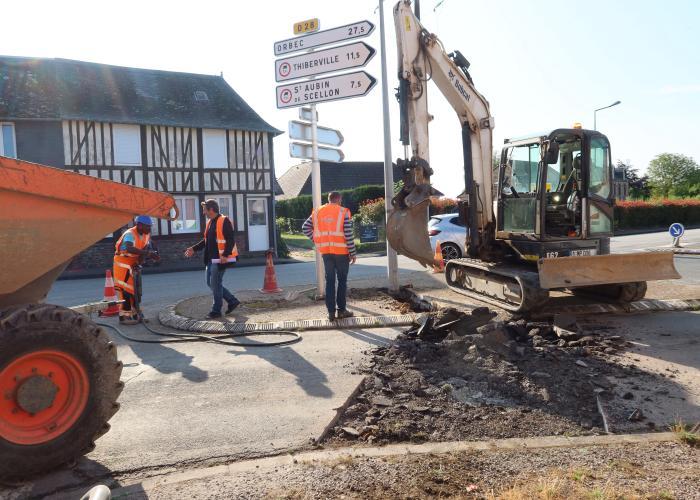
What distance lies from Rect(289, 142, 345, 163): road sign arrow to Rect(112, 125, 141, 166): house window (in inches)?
621

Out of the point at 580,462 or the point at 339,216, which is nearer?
the point at 580,462

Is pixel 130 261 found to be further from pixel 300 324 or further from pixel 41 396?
pixel 41 396

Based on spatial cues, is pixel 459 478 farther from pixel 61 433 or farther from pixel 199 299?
pixel 199 299

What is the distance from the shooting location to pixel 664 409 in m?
4.62

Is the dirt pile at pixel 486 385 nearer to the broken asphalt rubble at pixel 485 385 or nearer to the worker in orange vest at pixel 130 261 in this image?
the broken asphalt rubble at pixel 485 385

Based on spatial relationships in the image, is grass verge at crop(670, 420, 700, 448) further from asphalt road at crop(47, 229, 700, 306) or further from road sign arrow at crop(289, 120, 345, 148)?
asphalt road at crop(47, 229, 700, 306)

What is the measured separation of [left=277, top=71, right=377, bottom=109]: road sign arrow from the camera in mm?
9117

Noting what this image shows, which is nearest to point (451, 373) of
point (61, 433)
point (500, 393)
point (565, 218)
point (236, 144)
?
point (500, 393)

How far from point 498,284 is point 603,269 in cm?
158

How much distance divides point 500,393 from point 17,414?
3.58m

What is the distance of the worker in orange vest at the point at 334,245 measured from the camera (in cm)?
803

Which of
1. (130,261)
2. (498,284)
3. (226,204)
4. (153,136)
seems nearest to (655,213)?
(226,204)

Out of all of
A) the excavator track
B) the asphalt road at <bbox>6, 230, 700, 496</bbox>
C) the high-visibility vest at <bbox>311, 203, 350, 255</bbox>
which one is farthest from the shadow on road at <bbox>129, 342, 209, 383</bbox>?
the excavator track

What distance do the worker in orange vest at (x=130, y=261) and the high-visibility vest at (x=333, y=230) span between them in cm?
247
